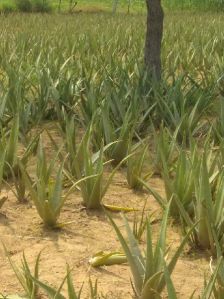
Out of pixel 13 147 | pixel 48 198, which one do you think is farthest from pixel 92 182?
pixel 13 147

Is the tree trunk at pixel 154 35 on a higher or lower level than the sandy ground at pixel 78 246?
higher

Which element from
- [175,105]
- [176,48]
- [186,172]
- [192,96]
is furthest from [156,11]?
[186,172]

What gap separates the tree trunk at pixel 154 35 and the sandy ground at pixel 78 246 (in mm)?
1733

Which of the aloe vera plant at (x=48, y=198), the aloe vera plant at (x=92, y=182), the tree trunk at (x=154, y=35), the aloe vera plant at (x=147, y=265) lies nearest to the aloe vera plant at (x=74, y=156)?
the aloe vera plant at (x=92, y=182)

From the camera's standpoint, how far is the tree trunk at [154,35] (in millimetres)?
3734

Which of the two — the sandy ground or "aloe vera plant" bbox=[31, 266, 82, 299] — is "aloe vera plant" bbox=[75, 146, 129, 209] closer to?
the sandy ground

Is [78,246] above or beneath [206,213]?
beneath

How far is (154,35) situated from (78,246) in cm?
231

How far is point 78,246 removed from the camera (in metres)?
1.80

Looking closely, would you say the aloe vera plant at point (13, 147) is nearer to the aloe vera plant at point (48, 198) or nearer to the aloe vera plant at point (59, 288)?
the aloe vera plant at point (48, 198)

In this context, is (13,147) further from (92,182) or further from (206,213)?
(206,213)

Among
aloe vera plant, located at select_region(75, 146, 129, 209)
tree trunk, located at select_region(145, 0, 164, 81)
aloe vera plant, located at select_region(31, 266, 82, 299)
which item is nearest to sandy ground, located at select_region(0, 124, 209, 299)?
aloe vera plant, located at select_region(75, 146, 129, 209)

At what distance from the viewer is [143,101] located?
306cm

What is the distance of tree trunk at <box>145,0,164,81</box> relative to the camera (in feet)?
12.3
